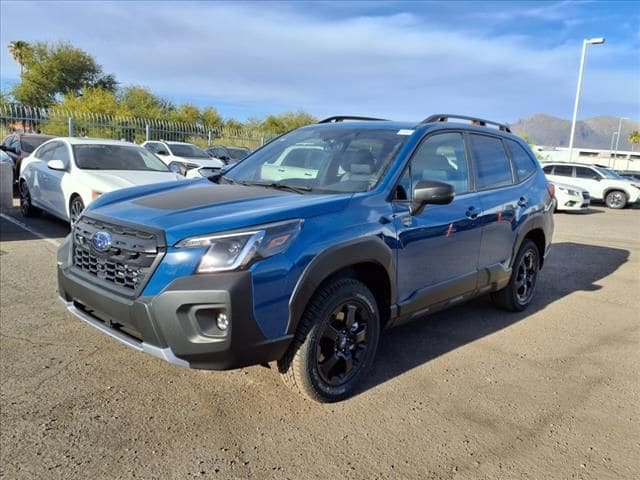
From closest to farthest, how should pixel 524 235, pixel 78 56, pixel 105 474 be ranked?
pixel 105 474 < pixel 524 235 < pixel 78 56

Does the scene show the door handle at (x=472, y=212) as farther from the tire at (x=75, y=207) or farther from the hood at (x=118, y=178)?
the tire at (x=75, y=207)

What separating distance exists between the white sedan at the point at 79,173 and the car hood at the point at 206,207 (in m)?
3.31

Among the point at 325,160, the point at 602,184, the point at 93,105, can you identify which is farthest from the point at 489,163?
the point at 93,105

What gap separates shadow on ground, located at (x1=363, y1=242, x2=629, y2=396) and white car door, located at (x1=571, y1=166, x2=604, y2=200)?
12.2m

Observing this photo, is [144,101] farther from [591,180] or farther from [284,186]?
[284,186]

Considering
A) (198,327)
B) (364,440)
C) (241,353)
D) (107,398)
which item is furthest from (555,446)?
(107,398)

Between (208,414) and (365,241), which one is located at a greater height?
(365,241)

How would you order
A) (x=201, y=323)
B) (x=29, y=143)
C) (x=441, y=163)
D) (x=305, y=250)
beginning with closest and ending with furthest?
(x=201, y=323) → (x=305, y=250) → (x=441, y=163) → (x=29, y=143)

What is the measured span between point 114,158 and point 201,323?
6064 mm

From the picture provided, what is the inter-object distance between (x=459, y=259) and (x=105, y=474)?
2751 mm

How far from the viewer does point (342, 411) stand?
10.1 ft

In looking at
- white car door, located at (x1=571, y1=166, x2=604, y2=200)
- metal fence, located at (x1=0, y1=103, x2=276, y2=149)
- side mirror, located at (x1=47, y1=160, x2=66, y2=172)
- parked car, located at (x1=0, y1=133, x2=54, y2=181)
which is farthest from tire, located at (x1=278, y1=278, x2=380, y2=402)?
white car door, located at (x1=571, y1=166, x2=604, y2=200)

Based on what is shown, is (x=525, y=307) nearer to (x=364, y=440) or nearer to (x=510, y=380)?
(x=510, y=380)

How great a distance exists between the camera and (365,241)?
10.0 ft
